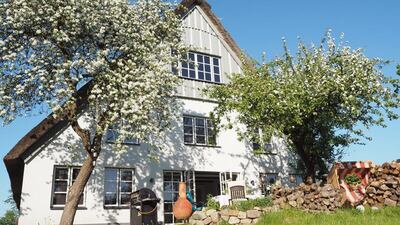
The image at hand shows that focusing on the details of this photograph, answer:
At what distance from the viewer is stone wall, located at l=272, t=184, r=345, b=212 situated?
44.2ft

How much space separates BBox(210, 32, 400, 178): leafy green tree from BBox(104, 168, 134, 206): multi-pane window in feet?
16.8

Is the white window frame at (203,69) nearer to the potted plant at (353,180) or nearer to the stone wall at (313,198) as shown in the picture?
the stone wall at (313,198)

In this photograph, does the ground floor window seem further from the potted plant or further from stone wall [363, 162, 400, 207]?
stone wall [363, 162, 400, 207]

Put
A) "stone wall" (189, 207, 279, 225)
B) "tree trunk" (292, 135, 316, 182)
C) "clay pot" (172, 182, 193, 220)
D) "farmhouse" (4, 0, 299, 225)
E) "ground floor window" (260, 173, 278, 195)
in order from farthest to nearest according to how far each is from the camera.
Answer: "ground floor window" (260, 173, 278, 195) → "tree trunk" (292, 135, 316, 182) → "farmhouse" (4, 0, 299, 225) → "clay pot" (172, 182, 193, 220) → "stone wall" (189, 207, 279, 225)

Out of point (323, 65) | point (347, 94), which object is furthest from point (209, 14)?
point (347, 94)

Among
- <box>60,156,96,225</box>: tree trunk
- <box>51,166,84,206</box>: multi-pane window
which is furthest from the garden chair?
<box>51,166,84,206</box>: multi-pane window

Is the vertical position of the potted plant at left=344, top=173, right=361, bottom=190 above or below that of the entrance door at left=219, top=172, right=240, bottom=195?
below

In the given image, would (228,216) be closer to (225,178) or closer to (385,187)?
(385,187)

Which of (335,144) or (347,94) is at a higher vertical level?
(347,94)

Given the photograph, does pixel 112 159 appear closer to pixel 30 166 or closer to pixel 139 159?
pixel 139 159

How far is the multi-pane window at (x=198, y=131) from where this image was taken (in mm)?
19625

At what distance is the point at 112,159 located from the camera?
1712cm

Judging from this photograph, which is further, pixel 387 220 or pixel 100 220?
pixel 100 220

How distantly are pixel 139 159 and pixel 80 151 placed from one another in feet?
8.62
